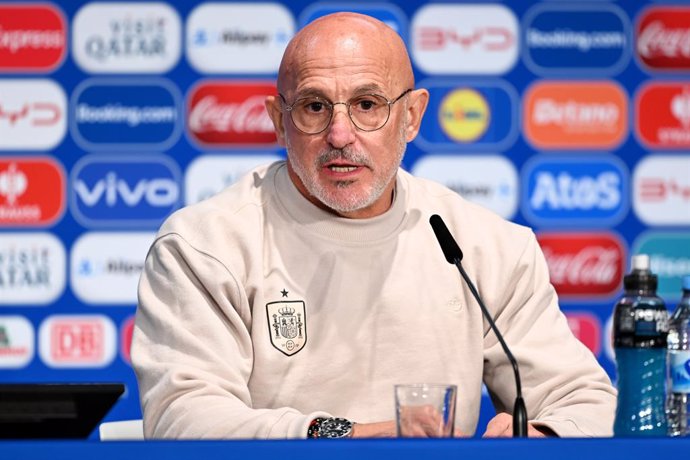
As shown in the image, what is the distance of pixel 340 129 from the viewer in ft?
6.49

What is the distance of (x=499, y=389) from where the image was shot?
6.90ft

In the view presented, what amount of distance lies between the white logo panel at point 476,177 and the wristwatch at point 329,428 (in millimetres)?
2295

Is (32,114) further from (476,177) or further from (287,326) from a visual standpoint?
(287,326)

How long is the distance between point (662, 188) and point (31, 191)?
228cm

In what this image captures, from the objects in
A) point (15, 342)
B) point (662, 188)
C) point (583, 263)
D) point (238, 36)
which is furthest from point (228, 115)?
point (662, 188)

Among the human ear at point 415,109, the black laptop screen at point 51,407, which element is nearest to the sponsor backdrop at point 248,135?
the human ear at point 415,109

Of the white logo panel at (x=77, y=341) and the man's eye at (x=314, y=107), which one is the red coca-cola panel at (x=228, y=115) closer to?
the white logo panel at (x=77, y=341)

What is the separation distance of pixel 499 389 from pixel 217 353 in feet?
1.90

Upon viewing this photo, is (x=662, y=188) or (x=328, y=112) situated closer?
(x=328, y=112)

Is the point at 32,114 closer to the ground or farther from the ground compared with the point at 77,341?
farther from the ground

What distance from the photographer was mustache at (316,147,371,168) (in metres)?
2.01

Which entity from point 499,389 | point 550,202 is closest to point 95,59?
point 550,202

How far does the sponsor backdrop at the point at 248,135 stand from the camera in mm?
3836

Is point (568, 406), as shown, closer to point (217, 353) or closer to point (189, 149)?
point (217, 353)
